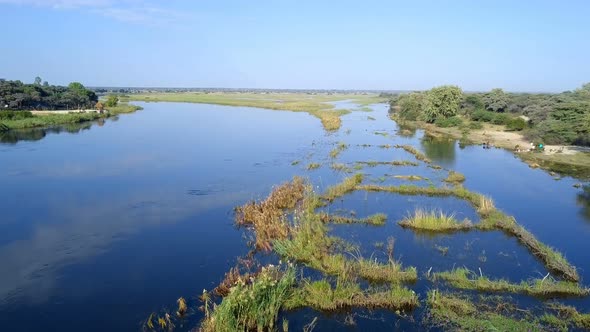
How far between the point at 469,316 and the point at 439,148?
26845mm

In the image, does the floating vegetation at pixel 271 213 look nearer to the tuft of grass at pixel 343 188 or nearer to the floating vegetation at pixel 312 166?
the tuft of grass at pixel 343 188

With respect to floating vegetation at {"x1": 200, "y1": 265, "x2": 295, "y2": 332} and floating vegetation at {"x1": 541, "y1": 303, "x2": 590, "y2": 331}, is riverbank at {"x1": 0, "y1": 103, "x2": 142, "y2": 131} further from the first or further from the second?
floating vegetation at {"x1": 541, "y1": 303, "x2": 590, "y2": 331}

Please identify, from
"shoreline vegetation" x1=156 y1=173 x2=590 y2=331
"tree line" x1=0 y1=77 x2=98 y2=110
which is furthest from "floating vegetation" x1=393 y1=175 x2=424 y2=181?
"tree line" x1=0 y1=77 x2=98 y2=110

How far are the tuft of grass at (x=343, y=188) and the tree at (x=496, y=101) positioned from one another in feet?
129

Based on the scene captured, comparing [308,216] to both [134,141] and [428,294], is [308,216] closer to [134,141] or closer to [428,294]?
[428,294]

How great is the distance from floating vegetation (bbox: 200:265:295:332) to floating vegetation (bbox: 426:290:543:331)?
3404 mm

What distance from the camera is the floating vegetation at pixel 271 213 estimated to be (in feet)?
46.8

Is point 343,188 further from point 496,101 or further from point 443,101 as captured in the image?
point 496,101

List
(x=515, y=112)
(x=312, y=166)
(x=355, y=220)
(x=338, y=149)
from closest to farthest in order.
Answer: (x=355, y=220), (x=312, y=166), (x=338, y=149), (x=515, y=112)

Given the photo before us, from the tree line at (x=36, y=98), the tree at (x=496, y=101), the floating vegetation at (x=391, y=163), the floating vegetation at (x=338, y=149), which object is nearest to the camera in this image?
the floating vegetation at (x=391, y=163)

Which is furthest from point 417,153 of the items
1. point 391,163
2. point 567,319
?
point 567,319

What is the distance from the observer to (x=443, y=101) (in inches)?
1996

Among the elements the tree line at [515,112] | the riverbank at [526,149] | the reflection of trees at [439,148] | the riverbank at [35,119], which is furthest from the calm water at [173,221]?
the riverbank at [35,119]

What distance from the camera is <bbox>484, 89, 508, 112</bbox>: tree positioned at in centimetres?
5478
